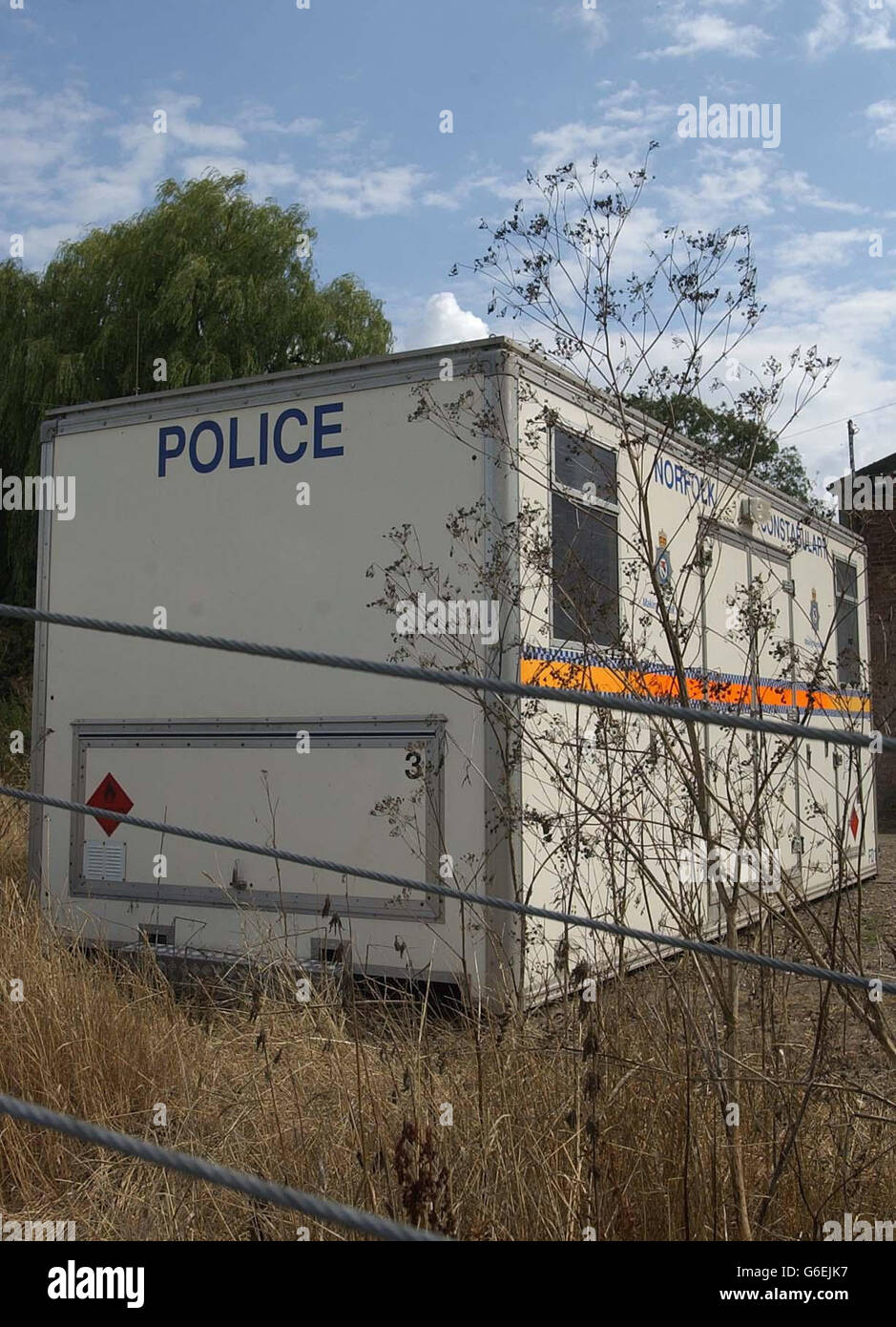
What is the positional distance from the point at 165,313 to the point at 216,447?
1301 cm

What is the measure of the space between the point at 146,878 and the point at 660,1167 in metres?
3.43

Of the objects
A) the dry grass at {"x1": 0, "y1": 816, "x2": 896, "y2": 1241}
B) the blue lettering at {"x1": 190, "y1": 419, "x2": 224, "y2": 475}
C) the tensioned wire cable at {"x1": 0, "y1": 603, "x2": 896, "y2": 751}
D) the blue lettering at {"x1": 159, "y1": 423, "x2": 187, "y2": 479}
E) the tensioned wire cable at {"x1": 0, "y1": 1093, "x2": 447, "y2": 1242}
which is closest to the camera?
the tensioned wire cable at {"x1": 0, "y1": 1093, "x2": 447, "y2": 1242}

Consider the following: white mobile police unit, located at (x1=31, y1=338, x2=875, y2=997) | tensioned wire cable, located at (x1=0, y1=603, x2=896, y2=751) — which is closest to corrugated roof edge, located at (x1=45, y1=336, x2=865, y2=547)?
white mobile police unit, located at (x1=31, y1=338, x2=875, y2=997)

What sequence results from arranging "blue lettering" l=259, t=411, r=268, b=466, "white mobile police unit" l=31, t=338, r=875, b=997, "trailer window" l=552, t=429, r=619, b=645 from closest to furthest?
"white mobile police unit" l=31, t=338, r=875, b=997, "trailer window" l=552, t=429, r=619, b=645, "blue lettering" l=259, t=411, r=268, b=466

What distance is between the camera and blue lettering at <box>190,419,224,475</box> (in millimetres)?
5840

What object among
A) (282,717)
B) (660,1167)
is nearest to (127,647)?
(282,717)

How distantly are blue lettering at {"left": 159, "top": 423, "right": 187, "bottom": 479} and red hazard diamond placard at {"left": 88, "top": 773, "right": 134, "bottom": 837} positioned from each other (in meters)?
1.44

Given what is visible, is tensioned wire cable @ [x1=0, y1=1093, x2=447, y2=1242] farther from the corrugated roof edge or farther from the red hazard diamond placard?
the red hazard diamond placard

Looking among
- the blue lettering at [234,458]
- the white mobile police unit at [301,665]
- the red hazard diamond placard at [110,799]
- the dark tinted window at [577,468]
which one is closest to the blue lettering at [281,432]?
the white mobile police unit at [301,665]

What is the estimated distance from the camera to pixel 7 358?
60.6 feet

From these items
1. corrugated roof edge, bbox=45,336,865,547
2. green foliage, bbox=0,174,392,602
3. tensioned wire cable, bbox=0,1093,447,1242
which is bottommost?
tensioned wire cable, bbox=0,1093,447,1242
